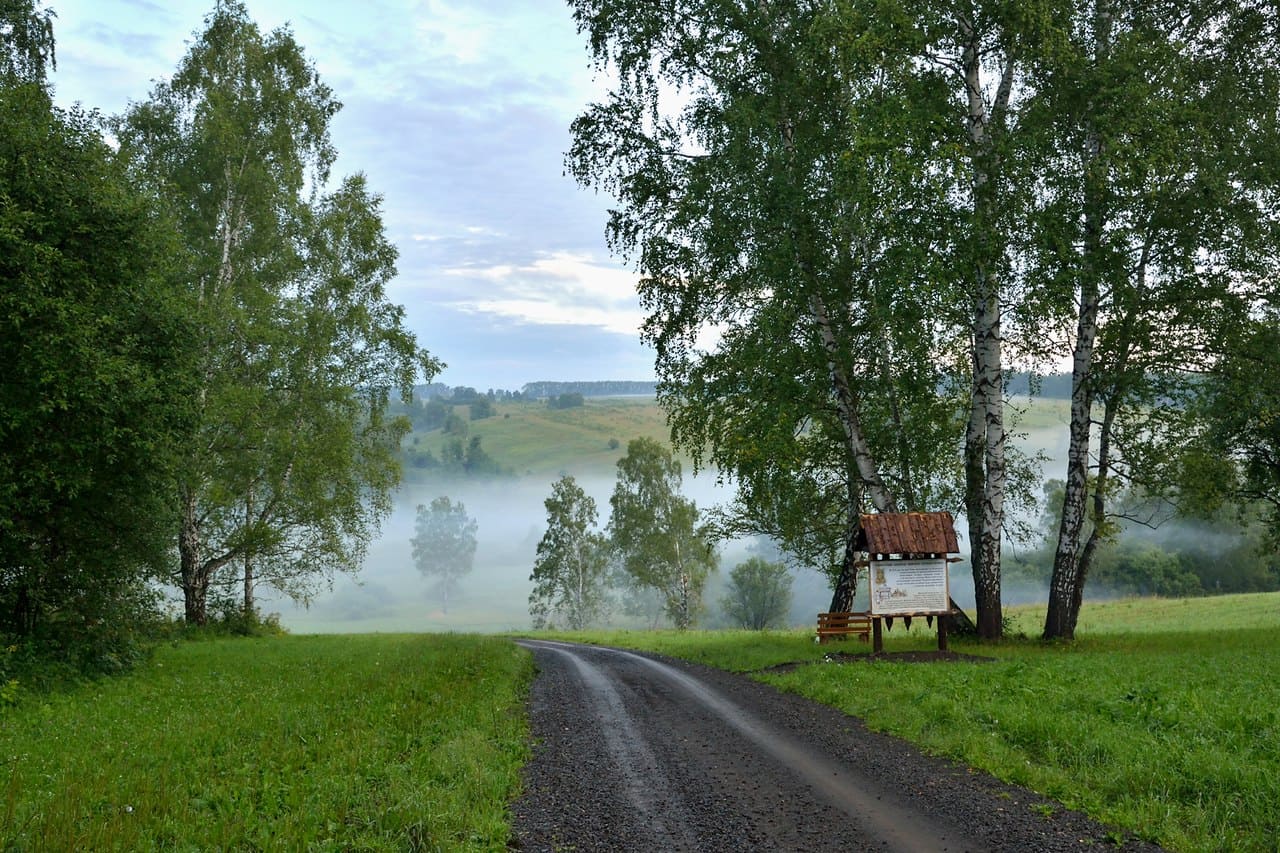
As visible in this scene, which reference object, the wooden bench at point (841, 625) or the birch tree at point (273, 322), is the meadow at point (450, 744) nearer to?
the wooden bench at point (841, 625)

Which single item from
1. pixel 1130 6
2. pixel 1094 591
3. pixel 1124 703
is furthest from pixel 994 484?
pixel 1094 591

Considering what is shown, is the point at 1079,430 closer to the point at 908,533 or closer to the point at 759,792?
the point at 908,533

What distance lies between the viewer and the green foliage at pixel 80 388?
16656mm

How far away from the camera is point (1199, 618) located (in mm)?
38219

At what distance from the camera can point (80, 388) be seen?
16.7 m

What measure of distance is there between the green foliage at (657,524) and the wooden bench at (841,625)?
38.7m

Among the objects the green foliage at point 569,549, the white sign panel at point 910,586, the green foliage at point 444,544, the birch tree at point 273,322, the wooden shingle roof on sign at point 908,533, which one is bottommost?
the green foliage at point 444,544

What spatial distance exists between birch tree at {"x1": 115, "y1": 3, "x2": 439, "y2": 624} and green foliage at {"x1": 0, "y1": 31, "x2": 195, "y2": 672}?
8.49m

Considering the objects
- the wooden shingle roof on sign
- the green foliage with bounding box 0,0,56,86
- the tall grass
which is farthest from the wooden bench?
the green foliage with bounding box 0,0,56,86

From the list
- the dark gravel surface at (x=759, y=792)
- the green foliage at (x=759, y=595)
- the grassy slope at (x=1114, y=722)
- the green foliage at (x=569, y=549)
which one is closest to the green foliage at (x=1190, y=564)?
the green foliage at (x=759, y=595)

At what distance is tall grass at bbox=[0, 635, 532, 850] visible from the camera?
7520 mm

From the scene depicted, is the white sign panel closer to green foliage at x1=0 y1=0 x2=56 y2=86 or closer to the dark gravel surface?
the dark gravel surface

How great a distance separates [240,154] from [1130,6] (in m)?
30.9

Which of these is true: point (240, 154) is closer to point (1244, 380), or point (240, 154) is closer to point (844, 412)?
point (844, 412)
